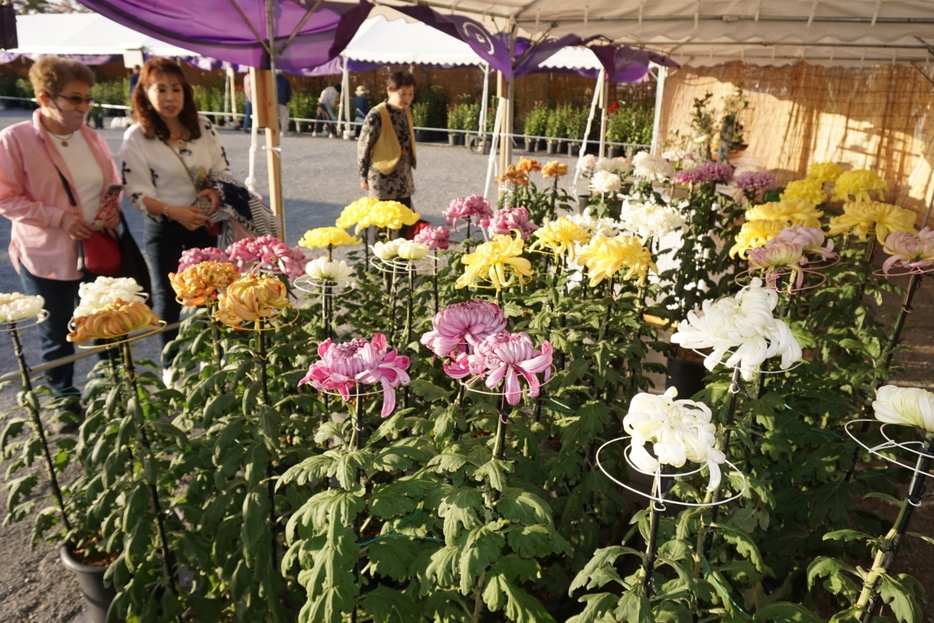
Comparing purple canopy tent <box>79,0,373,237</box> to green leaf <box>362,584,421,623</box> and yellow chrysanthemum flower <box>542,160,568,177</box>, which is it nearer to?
yellow chrysanthemum flower <box>542,160,568,177</box>

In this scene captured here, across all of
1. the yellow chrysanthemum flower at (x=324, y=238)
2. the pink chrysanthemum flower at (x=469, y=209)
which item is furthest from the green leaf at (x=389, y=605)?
the pink chrysanthemum flower at (x=469, y=209)

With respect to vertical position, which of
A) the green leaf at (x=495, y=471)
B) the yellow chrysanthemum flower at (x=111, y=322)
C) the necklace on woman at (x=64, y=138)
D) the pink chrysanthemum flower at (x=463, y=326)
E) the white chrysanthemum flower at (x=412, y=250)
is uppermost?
the necklace on woman at (x=64, y=138)

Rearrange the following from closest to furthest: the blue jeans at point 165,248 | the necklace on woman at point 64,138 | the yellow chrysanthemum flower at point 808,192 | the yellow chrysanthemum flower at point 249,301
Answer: the yellow chrysanthemum flower at point 249,301 < the necklace on woman at point 64,138 < the blue jeans at point 165,248 < the yellow chrysanthemum flower at point 808,192

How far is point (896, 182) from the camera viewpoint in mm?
8289

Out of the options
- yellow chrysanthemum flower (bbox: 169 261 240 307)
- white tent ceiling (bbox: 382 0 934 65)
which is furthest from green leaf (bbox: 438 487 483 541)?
white tent ceiling (bbox: 382 0 934 65)

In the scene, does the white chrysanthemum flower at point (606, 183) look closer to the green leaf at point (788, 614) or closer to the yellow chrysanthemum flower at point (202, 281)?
the yellow chrysanthemum flower at point (202, 281)

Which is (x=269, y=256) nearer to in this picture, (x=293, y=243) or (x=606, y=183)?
(x=606, y=183)

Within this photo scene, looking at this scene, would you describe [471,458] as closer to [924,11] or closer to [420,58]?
[924,11]

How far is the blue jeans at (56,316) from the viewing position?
292 cm

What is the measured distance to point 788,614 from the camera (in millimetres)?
1290

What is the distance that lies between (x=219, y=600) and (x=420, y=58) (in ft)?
40.3

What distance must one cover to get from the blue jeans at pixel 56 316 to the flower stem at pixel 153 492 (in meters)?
1.47

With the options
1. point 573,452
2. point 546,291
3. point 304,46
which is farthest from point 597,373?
point 304,46

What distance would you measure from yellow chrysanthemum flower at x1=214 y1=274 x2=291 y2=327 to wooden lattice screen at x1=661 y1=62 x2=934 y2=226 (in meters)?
7.63
